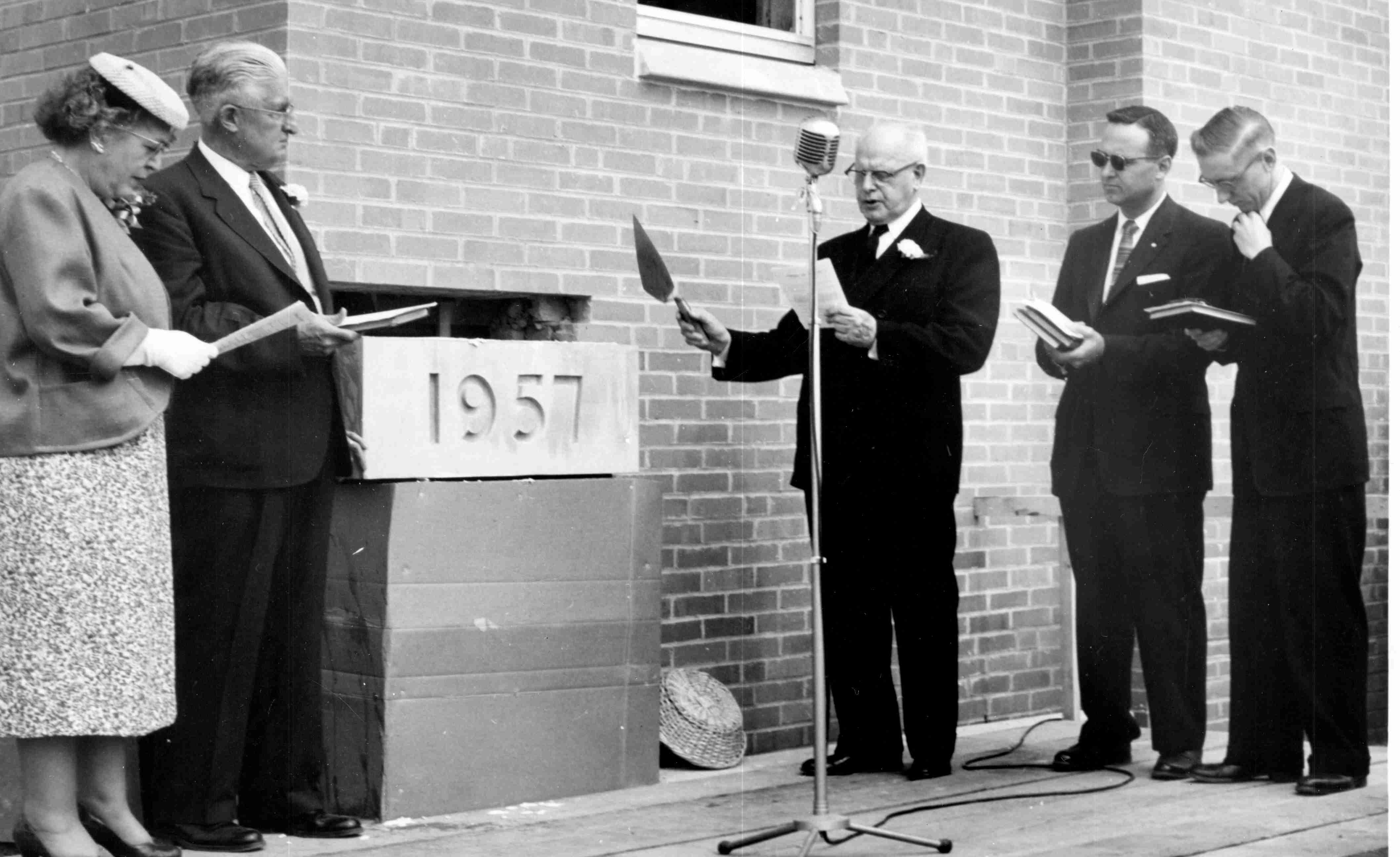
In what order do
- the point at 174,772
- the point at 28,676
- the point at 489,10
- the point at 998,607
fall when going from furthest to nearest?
1. the point at 998,607
2. the point at 489,10
3. the point at 174,772
4. the point at 28,676

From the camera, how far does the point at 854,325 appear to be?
6.28 meters

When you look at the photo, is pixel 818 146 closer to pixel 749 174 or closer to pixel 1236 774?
pixel 749 174

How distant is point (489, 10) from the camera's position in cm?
632

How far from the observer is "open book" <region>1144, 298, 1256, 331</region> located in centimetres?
652

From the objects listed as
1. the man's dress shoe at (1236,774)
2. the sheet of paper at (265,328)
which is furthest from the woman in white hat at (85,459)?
the man's dress shoe at (1236,774)

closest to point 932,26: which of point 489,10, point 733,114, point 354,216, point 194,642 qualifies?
point 733,114

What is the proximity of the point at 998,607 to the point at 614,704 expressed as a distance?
1.90m

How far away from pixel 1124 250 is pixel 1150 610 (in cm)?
116

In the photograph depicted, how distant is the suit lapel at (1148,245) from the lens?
21.6 ft

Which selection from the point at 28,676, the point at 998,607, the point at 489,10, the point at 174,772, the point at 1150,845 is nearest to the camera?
the point at 28,676

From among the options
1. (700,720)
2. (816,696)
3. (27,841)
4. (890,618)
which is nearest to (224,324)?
(27,841)

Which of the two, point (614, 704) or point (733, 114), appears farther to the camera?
point (733, 114)

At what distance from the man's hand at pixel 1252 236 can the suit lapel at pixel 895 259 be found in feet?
2.99

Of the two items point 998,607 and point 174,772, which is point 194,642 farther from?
point 998,607
